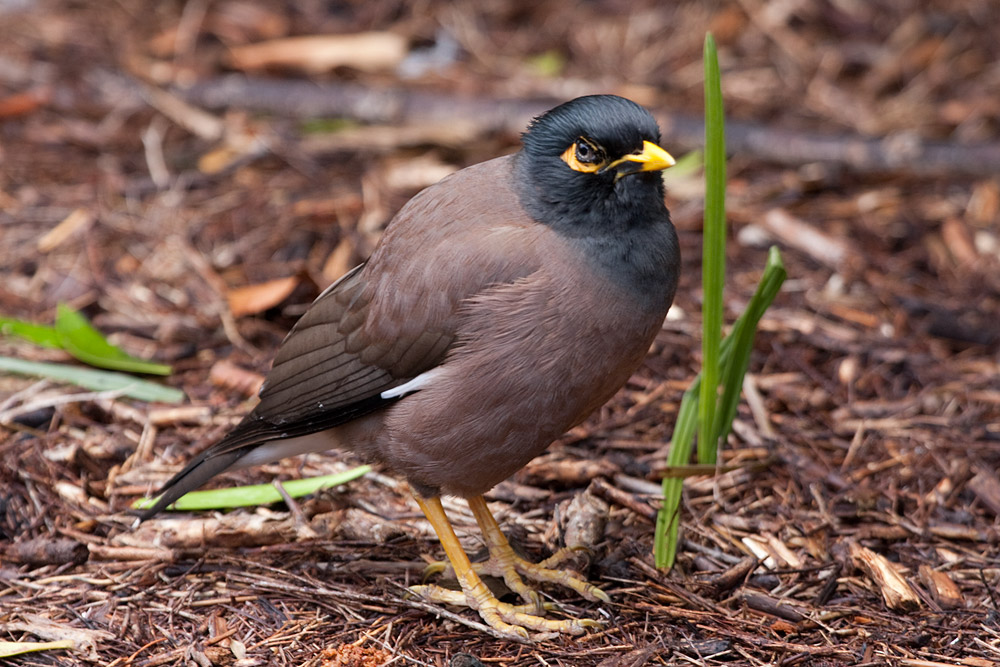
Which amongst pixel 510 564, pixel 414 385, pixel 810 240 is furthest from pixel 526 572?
pixel 810 240

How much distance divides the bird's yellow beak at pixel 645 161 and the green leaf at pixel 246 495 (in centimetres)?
180

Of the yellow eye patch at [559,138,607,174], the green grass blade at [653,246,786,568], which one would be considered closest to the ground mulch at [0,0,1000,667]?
the green grass blade at [653,246,786,568]

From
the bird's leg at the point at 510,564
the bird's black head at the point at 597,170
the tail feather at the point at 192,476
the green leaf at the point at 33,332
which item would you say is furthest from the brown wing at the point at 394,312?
the green leaf at the point at 33,332

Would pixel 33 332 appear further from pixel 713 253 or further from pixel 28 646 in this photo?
pixel 713 253

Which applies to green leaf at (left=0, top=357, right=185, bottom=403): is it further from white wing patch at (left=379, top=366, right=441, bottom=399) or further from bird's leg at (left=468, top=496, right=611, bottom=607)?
bird's leg at (left=468, top=496, right=611, bottom=607)

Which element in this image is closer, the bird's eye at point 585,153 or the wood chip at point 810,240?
the bird's eye at point 585,153

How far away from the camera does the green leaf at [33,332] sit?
517cm

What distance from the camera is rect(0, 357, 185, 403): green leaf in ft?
17.0

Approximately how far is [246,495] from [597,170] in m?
2.06

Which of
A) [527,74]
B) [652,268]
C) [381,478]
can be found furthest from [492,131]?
[652,268]

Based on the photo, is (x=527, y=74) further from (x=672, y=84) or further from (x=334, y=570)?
(x=334, y=570)

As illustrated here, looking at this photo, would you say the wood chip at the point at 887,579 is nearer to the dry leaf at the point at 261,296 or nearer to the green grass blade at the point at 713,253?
the green grass blade at the point at 713,253

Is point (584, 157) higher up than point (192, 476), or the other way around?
point (584, 157)

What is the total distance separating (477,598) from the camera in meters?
4.25
